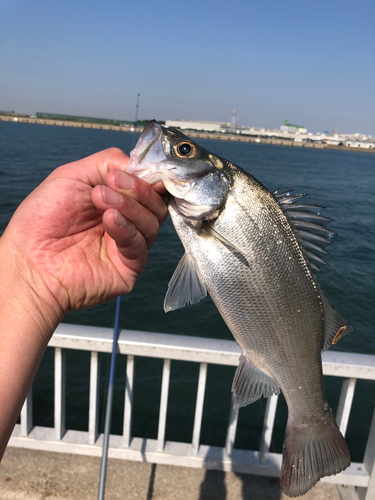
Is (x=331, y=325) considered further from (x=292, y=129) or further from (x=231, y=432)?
(x=292, y=129)

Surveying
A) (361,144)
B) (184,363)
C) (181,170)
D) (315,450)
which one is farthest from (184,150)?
(361,144)

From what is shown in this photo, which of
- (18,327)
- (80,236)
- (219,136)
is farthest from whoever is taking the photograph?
(219,136)

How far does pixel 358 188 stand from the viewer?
36219mm

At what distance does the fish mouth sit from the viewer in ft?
6.29

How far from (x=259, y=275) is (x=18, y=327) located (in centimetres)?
116

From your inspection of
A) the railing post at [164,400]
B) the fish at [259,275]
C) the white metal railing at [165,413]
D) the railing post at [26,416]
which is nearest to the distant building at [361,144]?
the white metal railing at [165,413]

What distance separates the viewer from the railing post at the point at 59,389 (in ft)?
11.4

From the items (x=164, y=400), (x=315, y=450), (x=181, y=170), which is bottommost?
(x=164, y=400)

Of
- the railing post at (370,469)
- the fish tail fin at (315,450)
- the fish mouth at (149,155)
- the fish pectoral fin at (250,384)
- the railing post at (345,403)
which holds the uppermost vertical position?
the fish mouth at (149,155)

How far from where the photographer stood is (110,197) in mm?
1744

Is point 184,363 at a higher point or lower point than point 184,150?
lower

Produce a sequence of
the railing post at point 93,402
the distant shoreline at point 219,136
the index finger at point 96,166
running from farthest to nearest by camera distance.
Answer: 1. the distant shoreline at point 219,136
2. the railing post at point 93,402
3. the index finger at point 96,166

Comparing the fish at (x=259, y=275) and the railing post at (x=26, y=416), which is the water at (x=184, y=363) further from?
the railing post at (x=26, y=416)

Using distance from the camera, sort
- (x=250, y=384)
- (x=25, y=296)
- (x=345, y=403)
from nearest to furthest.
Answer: (x=25, y=296), (x=250, y=384), (x=345, y=403)
